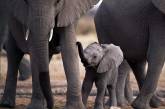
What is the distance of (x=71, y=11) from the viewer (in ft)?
29.7

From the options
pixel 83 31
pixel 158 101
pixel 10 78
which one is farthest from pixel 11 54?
pixel 83 31

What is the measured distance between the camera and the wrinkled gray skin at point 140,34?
976cm

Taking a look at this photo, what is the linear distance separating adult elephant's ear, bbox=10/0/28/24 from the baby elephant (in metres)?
0.67

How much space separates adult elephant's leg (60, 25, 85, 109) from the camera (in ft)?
29.7

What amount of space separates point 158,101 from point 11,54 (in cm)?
196

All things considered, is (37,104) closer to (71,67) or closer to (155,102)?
(71,67)

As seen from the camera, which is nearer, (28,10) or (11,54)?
(28,10)

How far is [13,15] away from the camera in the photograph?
9.54 metres

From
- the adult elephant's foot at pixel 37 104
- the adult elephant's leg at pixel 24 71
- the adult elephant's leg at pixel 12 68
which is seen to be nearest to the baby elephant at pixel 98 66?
→ the adult elephant's foot at pixel 37 104

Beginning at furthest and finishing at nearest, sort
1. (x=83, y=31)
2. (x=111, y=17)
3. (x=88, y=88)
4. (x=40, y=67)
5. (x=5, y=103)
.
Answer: (x=83, y=31)
(x=111, y=17)
(x=5, y=103)
(x=88, y=88)
(x=40, y=67)

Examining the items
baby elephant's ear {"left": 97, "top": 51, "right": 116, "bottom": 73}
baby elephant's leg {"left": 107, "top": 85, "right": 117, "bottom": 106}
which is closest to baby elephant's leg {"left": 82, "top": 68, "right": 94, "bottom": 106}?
baby elephant's ear {"left": 97, "top": 51, "right": 116, "bottom": 73}

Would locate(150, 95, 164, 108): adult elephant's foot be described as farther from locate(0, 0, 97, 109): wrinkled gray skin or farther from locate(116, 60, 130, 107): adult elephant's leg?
locate(0, 0, 97, 109): wrinkled gray skin

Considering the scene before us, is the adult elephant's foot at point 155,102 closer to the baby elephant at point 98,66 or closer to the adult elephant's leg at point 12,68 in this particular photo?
the baby elephant at point 98,66

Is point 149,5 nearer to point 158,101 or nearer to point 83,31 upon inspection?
point 158,101
